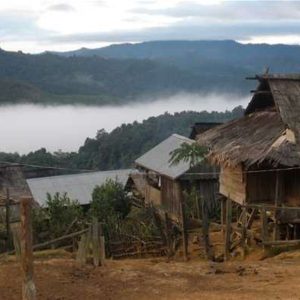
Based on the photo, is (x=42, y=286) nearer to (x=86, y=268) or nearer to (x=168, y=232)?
(x=86, y=268)

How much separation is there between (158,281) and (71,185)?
85.8ft

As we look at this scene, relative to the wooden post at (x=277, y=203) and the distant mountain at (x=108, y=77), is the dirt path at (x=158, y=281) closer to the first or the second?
the wooden post at (x=277, y=203)

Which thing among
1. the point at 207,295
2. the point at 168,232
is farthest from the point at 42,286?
the point at 168,232

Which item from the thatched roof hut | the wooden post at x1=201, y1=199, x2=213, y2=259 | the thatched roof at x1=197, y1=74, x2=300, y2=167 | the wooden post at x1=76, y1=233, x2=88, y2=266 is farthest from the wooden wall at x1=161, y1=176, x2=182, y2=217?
the wooden post at x1=76, y1=233, x2=88, y2=266

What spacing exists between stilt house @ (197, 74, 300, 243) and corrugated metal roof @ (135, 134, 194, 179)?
8.03 m

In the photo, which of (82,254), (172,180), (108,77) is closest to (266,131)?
(82,254)

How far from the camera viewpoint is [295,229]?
16594mm

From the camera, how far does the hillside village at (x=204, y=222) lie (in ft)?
33.8

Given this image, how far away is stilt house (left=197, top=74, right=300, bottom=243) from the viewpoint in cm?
1562

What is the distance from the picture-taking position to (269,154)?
15211 millimetres

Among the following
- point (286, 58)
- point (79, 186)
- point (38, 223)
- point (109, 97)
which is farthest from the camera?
point (286, 58)

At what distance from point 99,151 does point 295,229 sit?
39.7 m

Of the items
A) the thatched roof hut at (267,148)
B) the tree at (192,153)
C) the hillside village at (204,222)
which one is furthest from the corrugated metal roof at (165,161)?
the thatched roof hut at (267,148)

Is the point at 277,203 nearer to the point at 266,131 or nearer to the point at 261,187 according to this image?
the point at 261,187
